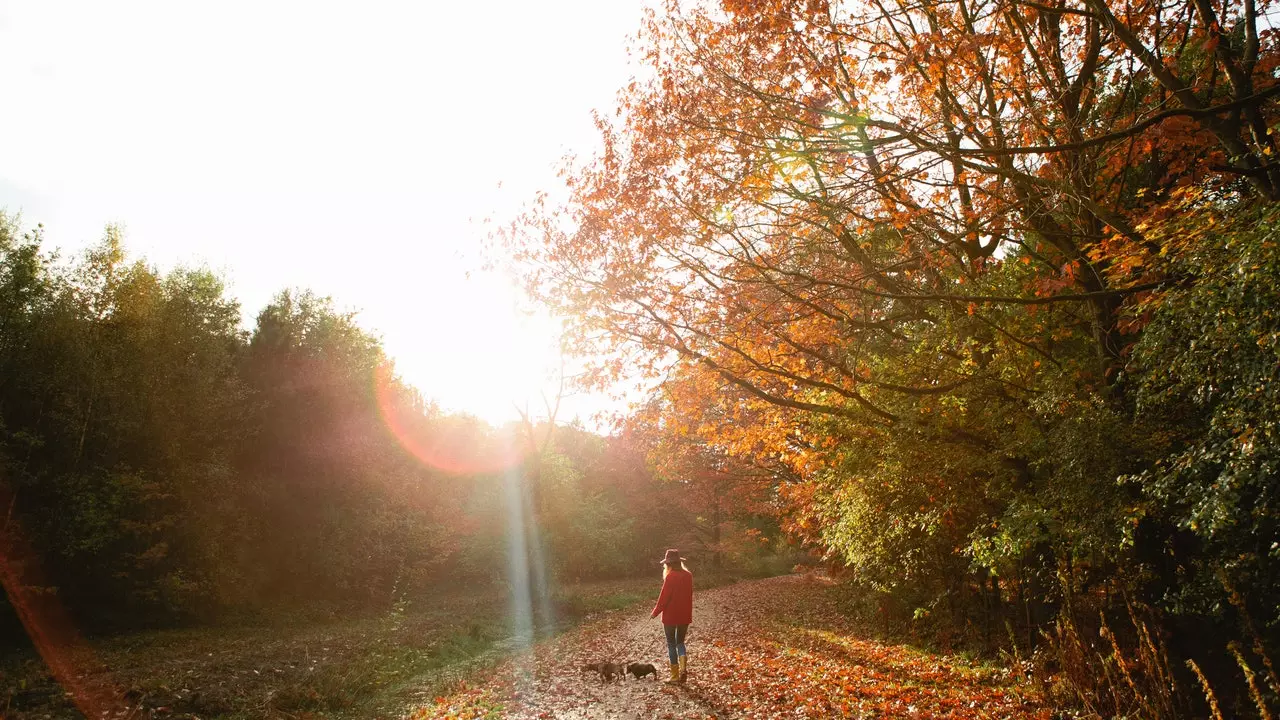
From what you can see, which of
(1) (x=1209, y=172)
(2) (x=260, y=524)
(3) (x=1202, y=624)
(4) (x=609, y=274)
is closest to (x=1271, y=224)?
(1) (x=1209, y=172)

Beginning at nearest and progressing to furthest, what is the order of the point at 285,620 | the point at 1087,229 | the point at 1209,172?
the point at 1209,172 < the point at 1087,229 < the point at 285,620

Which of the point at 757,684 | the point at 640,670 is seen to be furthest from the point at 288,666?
the point at 757,684

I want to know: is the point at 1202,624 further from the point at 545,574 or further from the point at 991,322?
the point at 545,574

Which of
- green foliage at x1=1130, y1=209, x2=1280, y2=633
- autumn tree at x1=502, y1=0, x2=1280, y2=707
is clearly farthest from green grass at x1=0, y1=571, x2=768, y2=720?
green foliage at x1=1130, y1=209, x2=1280, y2=633

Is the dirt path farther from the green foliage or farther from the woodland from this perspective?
the green foliage

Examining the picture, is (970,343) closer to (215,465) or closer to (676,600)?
(676,600)

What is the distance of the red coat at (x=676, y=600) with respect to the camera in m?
9.02

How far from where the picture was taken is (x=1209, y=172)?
6371mm

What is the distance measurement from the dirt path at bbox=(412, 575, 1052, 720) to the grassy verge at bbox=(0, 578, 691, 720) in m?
1.47

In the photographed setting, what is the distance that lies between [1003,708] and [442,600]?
21951 mm

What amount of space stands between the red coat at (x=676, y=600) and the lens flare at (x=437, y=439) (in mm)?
20526

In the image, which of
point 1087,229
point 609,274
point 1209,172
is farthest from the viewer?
point 609,274

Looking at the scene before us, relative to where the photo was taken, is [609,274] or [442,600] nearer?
[609,274]

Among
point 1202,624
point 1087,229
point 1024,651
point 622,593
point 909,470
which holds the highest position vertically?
point 1087,229
